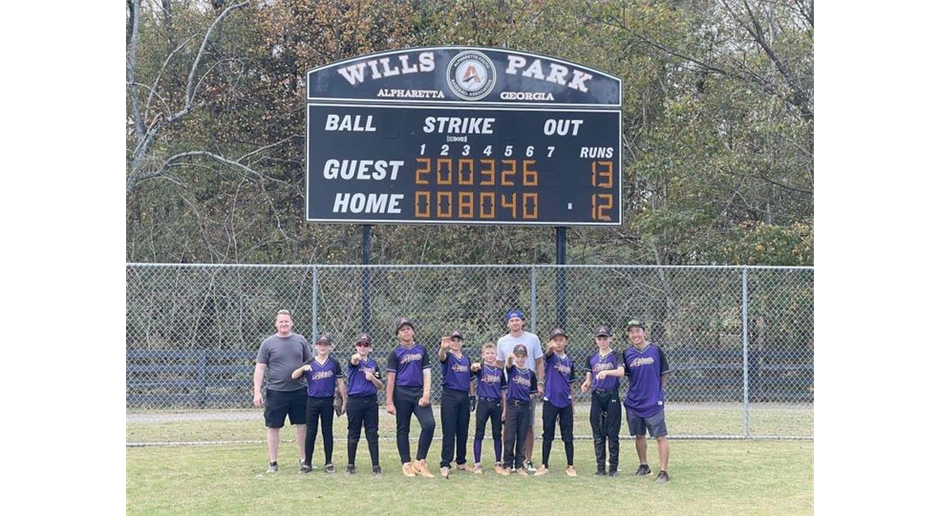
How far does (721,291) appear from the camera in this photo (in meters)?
18.5

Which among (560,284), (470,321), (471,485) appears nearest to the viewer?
(471,485)

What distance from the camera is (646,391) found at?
33.2 ft

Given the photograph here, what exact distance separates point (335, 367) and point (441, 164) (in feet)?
11.7

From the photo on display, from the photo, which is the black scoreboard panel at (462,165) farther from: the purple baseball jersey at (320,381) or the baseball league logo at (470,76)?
the purple baseball jersey at (320,381)

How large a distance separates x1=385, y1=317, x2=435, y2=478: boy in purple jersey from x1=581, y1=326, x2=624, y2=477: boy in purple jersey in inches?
66.2

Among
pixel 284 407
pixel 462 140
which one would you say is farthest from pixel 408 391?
pixel 462 140

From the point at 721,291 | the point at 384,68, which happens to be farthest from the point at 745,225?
the point at 384,68

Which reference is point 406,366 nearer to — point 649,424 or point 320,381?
point 320,381

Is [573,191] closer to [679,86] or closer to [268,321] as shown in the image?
[268,321]

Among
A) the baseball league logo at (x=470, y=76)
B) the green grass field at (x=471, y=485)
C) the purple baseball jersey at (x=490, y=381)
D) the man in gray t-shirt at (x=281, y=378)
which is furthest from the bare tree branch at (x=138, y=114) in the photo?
the purple baseball jersey at (x=490, y=381)

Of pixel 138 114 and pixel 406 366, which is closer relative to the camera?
pixel 406 366

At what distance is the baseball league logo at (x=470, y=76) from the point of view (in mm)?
12945

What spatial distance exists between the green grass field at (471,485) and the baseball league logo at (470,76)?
453 centimetres

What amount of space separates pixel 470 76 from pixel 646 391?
504 centimetres
